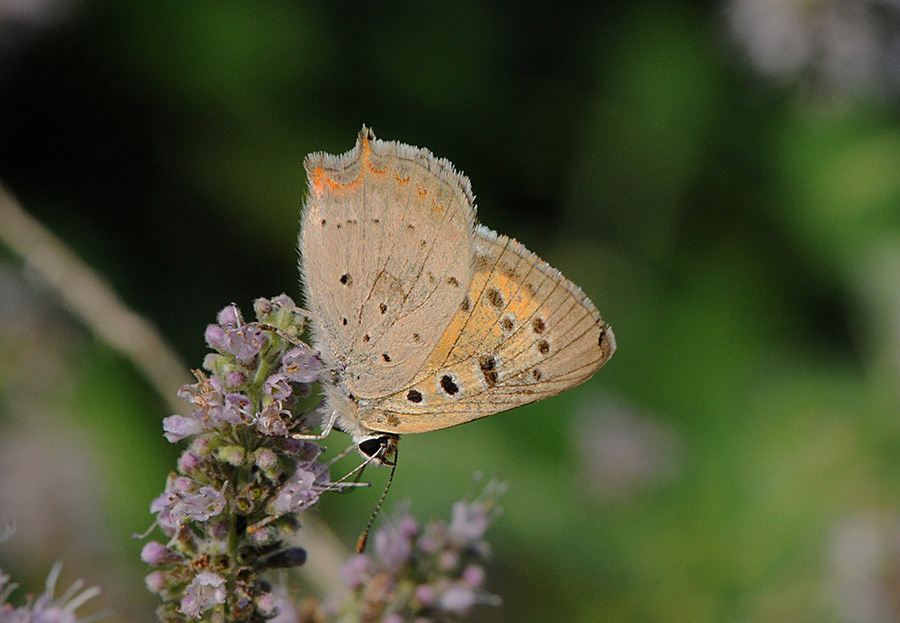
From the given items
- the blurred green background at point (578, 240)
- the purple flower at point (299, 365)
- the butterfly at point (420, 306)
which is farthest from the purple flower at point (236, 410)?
the blurred green background at point (578, 240)

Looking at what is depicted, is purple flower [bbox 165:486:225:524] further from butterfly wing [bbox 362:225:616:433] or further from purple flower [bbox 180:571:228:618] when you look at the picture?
butterfly wing [bbox 362:225:616:433]

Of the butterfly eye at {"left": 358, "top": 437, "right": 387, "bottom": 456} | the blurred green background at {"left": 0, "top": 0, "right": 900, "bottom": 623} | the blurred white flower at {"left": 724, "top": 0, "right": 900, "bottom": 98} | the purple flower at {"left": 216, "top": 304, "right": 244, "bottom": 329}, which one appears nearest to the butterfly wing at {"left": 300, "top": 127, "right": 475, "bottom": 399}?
the butterfly eye at {"left": 358, "top": 437, "right": 387, "bottom": 456}

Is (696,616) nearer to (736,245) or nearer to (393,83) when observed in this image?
(736,245)

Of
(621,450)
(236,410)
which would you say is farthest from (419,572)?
(621,450)

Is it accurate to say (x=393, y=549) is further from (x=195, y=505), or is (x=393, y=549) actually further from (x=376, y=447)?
(x=195, y=505)

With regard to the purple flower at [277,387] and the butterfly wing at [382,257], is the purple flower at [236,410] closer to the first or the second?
the purple flower at [277,387]

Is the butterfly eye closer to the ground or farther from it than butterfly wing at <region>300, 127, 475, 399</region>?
closer to the ground
